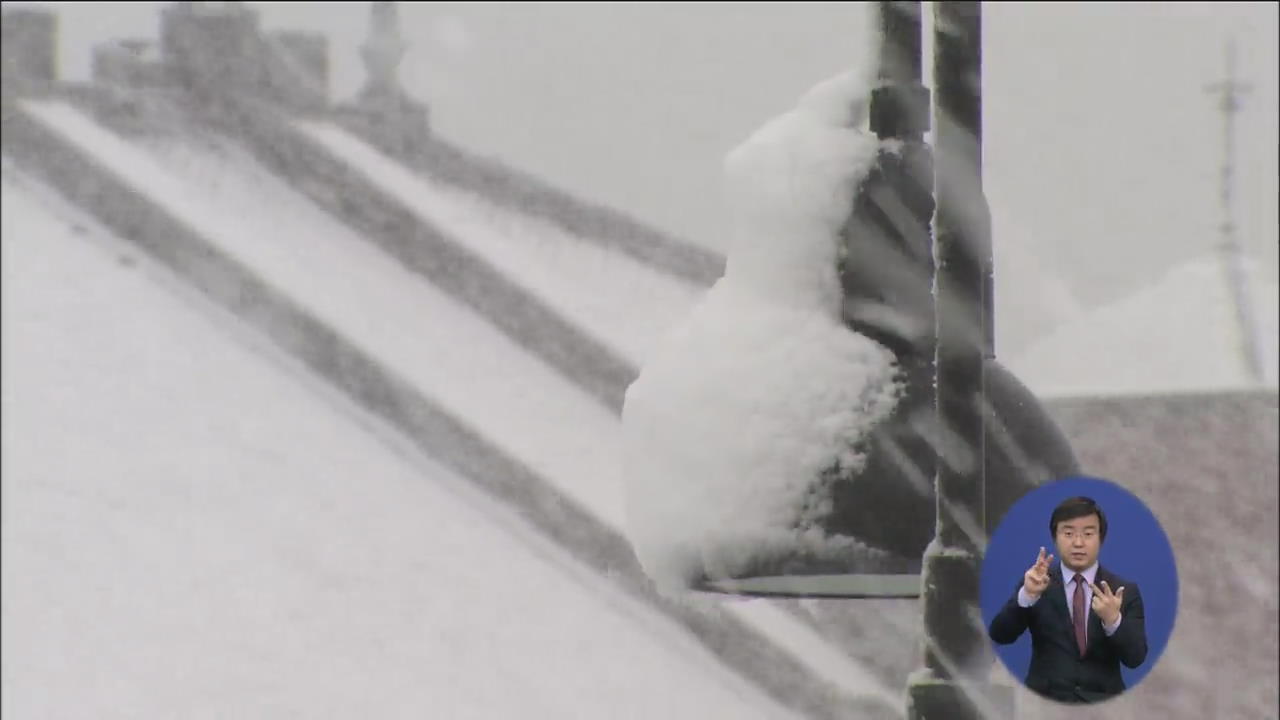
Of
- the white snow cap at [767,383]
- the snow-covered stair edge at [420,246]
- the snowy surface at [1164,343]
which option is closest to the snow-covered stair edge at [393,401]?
the snow-covered stair edge at [420,246]

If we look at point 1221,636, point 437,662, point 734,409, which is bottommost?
point 1221,636

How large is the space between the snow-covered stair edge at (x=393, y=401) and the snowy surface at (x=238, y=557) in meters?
0.21

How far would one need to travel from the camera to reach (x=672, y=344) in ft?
14.1

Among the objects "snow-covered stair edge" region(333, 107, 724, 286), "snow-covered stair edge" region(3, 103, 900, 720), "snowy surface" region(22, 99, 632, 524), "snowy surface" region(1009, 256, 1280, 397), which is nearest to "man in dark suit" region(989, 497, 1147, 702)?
"snow-covered stair edge" region(3, 103, 900, 720)

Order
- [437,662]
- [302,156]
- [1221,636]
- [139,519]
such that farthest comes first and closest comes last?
1. [1221,636]
2. [302,156]
3. [139,519]
4. [437,662]

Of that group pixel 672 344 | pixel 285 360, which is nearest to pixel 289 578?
pixel 285 360

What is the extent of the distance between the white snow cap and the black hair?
0.37 meters

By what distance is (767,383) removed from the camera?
4062 millimetres

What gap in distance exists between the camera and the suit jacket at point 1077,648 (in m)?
3.89

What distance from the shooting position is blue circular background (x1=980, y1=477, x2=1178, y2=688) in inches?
152

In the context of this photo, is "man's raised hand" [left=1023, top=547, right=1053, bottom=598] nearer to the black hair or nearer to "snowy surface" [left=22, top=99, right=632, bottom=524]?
the black hair

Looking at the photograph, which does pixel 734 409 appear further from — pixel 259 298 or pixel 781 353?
pixel 259 298

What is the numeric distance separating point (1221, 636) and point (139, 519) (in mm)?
12752

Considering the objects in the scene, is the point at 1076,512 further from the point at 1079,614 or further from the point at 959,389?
the point at 959,389
